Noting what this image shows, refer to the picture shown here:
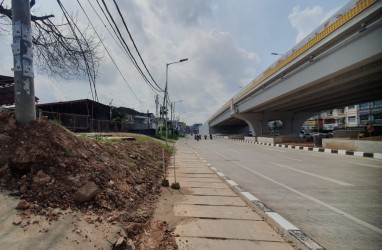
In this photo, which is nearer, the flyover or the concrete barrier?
the flyover

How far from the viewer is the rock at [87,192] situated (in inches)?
190

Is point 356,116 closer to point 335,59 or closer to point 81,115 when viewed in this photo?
point 335,59

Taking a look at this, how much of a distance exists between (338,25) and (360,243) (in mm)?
14978

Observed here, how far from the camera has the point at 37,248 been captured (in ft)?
11.2

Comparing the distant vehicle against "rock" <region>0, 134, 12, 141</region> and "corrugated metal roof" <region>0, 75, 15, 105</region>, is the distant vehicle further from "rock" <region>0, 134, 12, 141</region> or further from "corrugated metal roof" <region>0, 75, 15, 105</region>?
"rock" <region>0, 134, 12, 141</region>

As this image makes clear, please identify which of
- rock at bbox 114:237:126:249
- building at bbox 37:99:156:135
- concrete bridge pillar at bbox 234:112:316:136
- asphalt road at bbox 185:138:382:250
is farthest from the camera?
concrete bridge pillar at bbox 234:112:316:136

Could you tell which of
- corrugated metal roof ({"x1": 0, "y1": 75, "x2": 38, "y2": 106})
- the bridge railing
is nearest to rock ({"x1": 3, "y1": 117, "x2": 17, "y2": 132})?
the bridge railing

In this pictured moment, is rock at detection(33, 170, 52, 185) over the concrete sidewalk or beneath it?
over

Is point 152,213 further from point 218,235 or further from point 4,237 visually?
point 4,237

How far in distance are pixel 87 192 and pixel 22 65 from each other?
2874mm

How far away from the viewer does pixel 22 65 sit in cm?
601

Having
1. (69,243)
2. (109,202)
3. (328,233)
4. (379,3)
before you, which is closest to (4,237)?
(69,243)

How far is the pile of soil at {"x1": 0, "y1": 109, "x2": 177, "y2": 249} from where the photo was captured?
4574 mm

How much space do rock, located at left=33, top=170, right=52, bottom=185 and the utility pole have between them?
5.12ft
